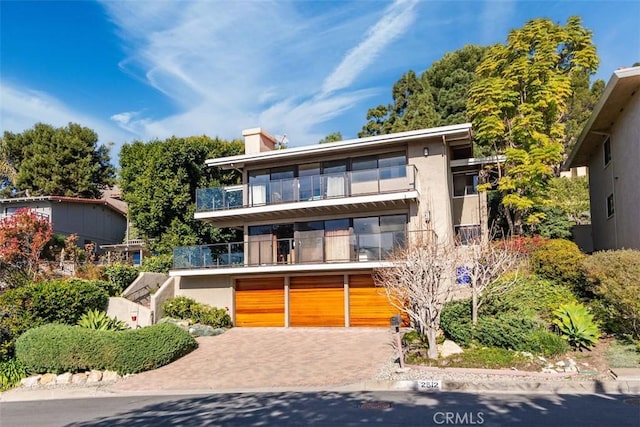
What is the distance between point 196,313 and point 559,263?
44.9ft

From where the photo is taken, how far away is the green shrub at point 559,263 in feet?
52.3

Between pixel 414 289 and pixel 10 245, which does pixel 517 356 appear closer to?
pixel 414 289

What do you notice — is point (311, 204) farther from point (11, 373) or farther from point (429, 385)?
point (11, 373)

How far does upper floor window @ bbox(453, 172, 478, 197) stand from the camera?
23.1 metres

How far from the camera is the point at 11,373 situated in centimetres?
1477

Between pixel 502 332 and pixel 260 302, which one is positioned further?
pixel 260 302

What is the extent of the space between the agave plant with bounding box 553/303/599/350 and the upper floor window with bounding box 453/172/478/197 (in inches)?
405

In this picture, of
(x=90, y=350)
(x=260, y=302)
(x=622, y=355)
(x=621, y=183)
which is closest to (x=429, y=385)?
(x=622, y=355)

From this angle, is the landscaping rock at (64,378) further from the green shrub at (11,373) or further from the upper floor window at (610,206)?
the upper floor window at (610,206)

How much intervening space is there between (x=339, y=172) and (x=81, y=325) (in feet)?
36.2

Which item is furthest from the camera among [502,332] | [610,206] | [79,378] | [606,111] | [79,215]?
[79,215]

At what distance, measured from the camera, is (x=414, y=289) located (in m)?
13.5

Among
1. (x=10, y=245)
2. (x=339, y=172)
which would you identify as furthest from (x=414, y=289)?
(x=10, y=245)

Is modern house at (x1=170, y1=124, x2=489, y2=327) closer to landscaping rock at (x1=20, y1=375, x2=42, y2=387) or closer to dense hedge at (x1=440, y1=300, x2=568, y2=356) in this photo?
dense hedge at (x1=440, y1=300, x2=568, y2=356)
